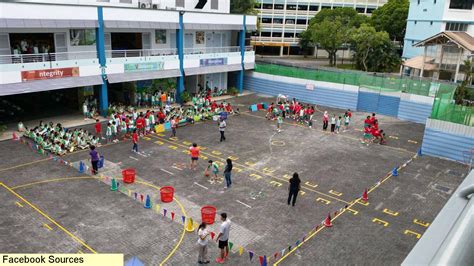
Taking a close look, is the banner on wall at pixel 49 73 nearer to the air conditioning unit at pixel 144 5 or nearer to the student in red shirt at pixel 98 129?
the student in red shirt at pixel 98 129

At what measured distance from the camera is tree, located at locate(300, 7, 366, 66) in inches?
2584

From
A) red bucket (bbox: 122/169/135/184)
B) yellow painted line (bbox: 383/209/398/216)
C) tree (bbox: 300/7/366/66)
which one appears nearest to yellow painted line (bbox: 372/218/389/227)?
yellow painted line (bbox: 383/209/398/216)

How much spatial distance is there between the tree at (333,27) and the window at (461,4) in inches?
626

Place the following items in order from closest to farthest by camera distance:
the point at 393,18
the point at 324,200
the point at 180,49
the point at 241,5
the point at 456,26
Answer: the point at 324,200, the point at 180,49, the point at 456,26, the point at 241,5, the point at 393,18

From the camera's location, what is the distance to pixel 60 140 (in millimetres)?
22469

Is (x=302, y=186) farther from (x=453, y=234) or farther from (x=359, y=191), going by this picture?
(x=453, y=234)

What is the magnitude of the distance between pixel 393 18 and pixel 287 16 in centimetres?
2228

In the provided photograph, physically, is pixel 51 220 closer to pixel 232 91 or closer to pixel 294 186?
pixel 294 186

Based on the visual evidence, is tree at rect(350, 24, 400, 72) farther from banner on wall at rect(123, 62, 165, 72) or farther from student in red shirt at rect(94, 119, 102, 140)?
student in red shirt at rect(94, 119, 102, 140)

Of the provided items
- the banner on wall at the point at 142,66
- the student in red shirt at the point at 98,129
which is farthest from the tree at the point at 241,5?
the student in red shirt at the point at 98,129

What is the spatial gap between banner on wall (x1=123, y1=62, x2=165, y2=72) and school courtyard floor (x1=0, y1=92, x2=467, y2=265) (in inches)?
319

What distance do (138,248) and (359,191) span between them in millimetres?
10745

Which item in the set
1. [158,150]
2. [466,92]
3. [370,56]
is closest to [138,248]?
[158,150]

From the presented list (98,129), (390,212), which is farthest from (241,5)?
(390,212)
